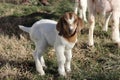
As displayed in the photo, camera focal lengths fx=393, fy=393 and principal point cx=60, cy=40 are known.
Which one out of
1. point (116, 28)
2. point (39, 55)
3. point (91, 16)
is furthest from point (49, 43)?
point (116, 28)

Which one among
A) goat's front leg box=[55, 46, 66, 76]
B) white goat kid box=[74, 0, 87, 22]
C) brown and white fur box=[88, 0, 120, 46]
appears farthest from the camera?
white goat kid box=[74, 0, 87, 22]

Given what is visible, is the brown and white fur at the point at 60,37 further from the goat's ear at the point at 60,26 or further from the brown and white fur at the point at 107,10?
the brown and white fur at the point at 107,10

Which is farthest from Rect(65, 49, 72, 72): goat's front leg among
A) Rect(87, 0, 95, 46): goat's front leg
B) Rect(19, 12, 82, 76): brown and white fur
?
Rect(87, 0, 95, 46): goat's front leg

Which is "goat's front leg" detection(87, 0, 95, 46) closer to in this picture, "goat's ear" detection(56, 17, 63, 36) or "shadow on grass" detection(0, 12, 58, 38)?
"shadow on grass" detection(0, 12, 58, 38)

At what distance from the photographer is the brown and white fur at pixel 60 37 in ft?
19.2

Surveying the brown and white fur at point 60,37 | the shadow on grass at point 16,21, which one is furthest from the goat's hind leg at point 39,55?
the shadow on grass at point 16,21

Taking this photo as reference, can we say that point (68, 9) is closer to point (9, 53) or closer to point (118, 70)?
point (9, 53)

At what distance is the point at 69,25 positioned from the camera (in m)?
5.83

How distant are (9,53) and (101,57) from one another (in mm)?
1706

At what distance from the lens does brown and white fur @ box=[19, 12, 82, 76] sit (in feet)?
19.2

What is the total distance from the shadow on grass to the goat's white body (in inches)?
80.8

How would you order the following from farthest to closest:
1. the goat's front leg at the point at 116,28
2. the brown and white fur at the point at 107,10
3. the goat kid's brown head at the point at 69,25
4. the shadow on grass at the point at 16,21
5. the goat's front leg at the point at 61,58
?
the shadow on grass at the point at 16,21 → the goat's front leg at the point at 116,28 → the brown and white fur at the point at 107,10 → the goat's front leg at the point at 61,58 → the goat kid's brown head at the point at 69,25

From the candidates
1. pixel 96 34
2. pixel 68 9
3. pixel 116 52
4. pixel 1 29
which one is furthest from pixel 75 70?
pixel 68 9

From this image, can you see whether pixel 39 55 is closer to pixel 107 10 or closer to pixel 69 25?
pixel 69 25
